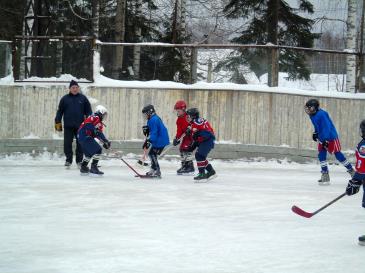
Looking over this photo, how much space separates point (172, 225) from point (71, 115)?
576cm

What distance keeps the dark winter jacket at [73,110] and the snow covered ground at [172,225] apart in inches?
47.9

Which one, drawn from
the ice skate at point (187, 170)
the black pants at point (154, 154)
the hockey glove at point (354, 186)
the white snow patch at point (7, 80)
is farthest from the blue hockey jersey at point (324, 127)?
the white snow patch at point (7, 80)

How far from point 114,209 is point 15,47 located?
7.41 meters

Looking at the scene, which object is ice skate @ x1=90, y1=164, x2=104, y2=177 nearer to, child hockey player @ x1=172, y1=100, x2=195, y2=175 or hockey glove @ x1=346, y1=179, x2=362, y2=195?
child hockey player @ x1=172, y1=100, x2=195, y2=175

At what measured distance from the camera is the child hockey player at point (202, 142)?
10.8 meters

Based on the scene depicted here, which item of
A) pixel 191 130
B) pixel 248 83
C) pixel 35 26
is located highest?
pixel 35 26

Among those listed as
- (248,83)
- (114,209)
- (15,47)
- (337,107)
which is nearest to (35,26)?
(15,47)

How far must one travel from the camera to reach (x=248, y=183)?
10.8 m

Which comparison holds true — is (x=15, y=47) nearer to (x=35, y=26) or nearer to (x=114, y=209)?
(x=35, y=26)

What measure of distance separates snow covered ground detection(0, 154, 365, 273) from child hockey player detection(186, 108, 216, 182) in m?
0.24

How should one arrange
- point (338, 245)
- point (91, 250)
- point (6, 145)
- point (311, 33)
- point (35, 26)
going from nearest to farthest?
point (91, 250)
point (338, 245)
point (6, 145)
point (35, 26)
point (311, 33)

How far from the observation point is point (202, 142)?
1093cm

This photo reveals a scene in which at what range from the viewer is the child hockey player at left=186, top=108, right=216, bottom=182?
10.8 m

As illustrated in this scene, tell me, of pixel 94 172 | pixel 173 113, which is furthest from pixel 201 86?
pixel 94 172
